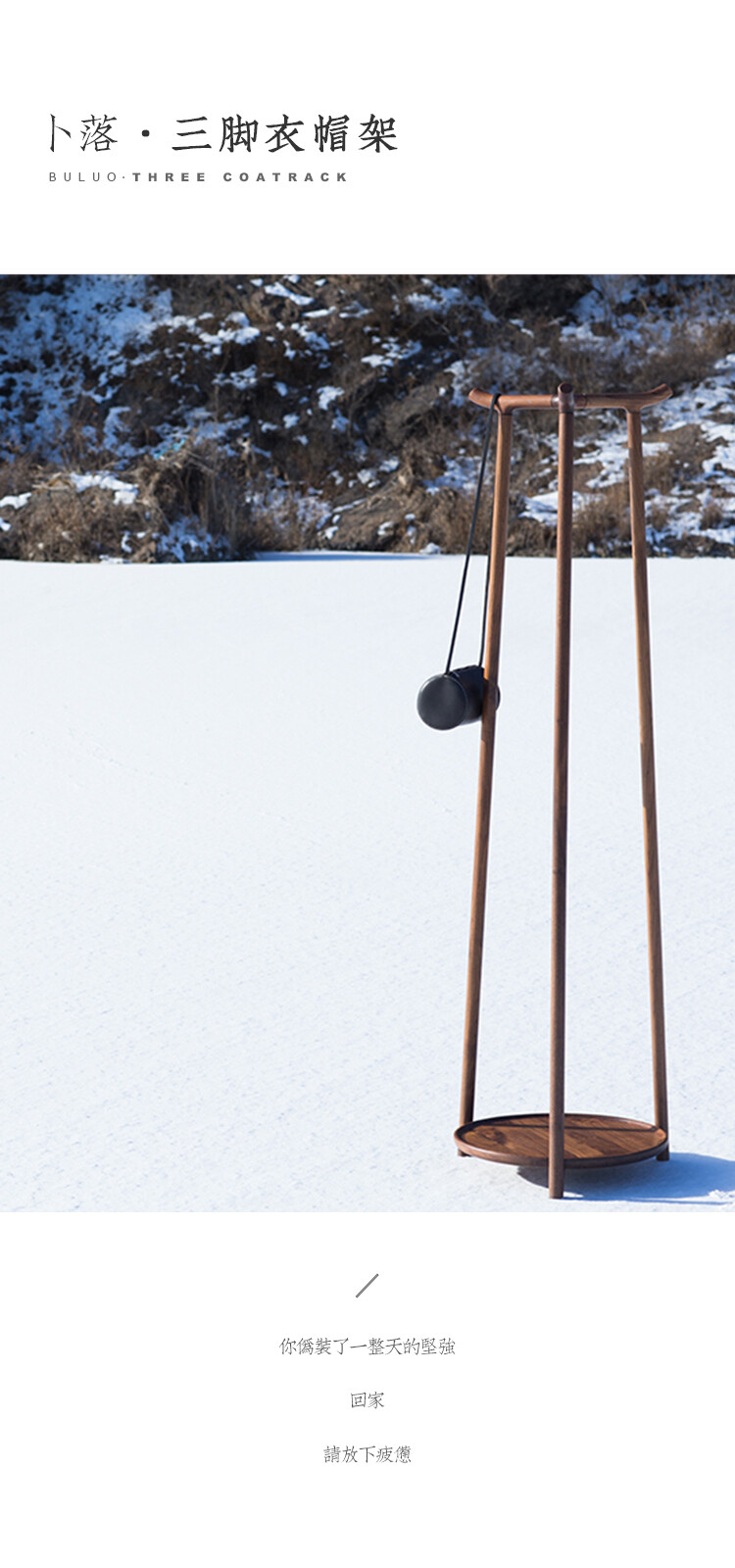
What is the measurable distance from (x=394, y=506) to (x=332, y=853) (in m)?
5.05

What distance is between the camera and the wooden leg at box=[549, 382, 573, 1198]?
5.69 feet

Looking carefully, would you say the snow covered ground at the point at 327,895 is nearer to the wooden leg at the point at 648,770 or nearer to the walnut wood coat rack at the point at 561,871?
the walnut wood coat rack at the point at 561,871

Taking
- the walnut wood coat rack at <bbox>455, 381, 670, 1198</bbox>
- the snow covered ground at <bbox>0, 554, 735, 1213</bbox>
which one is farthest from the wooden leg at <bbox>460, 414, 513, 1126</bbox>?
the snow covered ground at <bbox>0, 554, 735, 1213</bbox>

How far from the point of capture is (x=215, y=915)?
3.09m

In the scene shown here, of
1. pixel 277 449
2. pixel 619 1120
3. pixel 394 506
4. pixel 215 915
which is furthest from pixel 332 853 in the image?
pixel 277 449

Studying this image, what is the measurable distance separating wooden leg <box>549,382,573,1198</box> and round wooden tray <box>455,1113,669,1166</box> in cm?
10

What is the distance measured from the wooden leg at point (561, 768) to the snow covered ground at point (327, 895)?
0.20 m

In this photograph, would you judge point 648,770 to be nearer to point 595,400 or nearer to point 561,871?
point 561,871

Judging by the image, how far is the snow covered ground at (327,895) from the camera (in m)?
2.12

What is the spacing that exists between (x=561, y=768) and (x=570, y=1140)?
526mm

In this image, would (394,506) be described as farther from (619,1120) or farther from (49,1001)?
(619,1120)

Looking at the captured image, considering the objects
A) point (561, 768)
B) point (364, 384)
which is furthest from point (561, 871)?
point (364, 384)

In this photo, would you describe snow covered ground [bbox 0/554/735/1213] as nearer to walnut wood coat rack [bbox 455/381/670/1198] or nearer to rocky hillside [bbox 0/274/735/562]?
walnut wood coat rack [bbox 455/381/670/1198]

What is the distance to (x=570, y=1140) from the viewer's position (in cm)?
201
